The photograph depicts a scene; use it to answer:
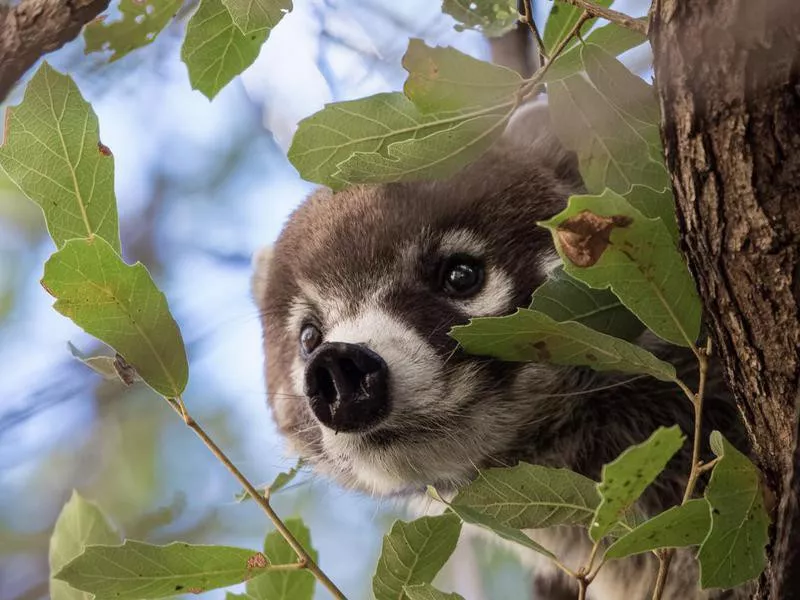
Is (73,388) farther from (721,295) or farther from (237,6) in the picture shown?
(721,295)

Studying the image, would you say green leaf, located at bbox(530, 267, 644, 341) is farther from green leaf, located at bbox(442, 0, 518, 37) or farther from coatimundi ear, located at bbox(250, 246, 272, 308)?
coatimundi ear, located at bbox(250, 246, 272, 308)

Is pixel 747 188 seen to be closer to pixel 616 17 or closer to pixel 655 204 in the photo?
pixel 655 204

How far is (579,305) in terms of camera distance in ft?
5.59

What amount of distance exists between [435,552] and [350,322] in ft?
2.71

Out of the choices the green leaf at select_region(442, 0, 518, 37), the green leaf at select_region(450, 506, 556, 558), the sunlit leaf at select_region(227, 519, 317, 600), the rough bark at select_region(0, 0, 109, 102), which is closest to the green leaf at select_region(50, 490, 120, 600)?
the sunlit leaf at select_region(227, 519, 317, 600)

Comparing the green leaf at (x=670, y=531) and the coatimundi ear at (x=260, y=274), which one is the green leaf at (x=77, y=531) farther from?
the green leaf at (x=670, y=531)

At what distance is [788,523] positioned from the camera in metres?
1.31

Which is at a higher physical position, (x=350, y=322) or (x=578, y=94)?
(x=578, y=94)

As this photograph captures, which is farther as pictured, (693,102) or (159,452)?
(159,452)

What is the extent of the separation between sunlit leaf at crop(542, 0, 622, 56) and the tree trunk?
520 mm

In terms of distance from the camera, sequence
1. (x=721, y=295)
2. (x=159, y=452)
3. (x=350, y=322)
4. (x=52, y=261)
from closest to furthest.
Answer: (x=721, y=295) < (x=52, y=261) < (x=350, y=322) < (x=159, y=452)

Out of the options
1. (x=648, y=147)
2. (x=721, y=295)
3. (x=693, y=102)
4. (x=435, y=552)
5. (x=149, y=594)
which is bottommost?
(x=149, y=594)

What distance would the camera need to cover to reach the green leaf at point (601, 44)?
5.41 ft

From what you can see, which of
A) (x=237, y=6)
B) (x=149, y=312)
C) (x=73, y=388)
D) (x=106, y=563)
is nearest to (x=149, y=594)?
(x=106, y=563)
